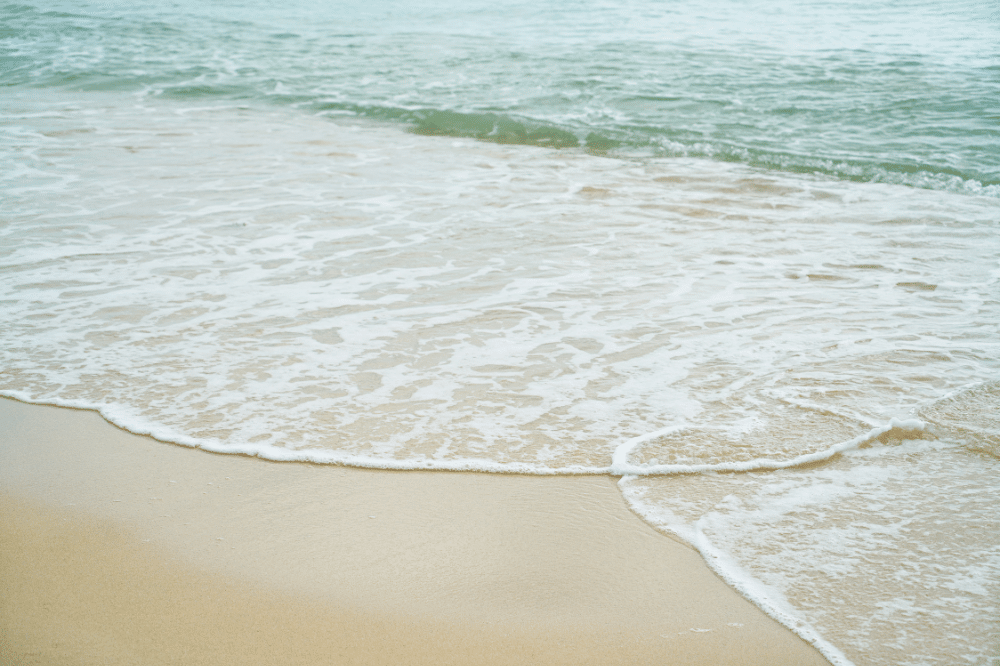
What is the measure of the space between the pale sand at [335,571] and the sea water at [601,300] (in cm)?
15

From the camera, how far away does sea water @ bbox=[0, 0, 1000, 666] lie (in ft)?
7.95

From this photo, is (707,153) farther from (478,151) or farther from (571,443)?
(571,443)

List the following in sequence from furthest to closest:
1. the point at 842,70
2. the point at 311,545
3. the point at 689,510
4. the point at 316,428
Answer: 1. the point at 842,70
2. the point at 316,428
3. the point at 689,510
4. the point at 311,545

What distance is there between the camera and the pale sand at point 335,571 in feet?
6.17

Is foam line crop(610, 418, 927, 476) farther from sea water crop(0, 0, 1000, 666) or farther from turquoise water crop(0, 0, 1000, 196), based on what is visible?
turquoise water crop(0, 0, 1000, 196)

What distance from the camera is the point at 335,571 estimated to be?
215cm

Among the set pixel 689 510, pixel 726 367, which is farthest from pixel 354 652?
pixel 726 367

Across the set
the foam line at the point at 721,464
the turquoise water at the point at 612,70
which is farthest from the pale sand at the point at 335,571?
the turquoise water at the point at 612,70

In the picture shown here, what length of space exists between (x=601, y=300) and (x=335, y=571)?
232 cm

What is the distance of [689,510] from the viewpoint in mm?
2410

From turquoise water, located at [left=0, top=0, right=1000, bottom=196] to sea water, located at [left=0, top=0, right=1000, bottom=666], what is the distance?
9 cm

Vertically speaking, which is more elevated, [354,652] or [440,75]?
[440,75]

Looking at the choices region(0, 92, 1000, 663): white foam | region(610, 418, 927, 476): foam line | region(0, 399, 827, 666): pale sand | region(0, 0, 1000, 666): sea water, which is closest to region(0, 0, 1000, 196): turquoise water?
region(0, 0, 1000, 666): sea water

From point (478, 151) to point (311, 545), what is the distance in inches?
245
